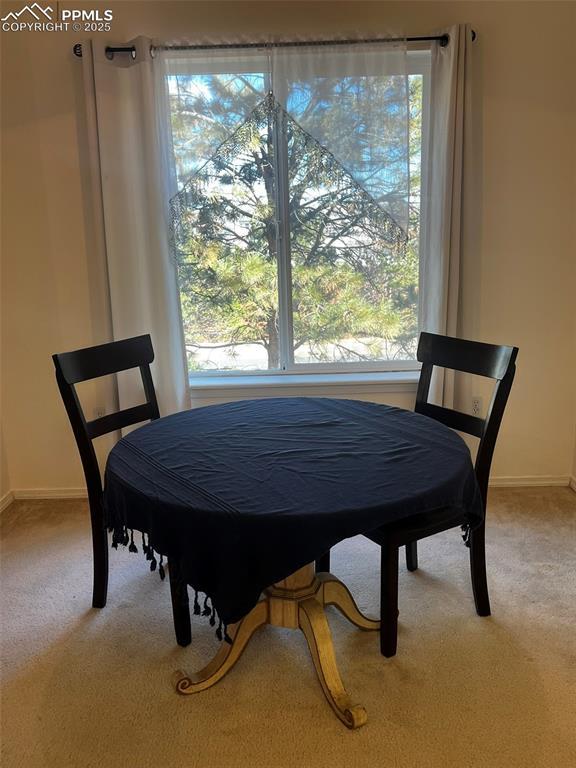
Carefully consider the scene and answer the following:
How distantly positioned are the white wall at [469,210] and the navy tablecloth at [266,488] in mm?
1285

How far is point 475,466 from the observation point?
1.94 metres

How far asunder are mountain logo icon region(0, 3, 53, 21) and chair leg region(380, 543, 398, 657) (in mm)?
2675

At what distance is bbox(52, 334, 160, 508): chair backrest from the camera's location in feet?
6.36

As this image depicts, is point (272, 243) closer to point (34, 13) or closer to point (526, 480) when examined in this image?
point (34, 13)

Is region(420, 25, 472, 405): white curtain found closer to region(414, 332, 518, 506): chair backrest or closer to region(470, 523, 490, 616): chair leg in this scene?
region(414, 332, 518, 506): chair backrest

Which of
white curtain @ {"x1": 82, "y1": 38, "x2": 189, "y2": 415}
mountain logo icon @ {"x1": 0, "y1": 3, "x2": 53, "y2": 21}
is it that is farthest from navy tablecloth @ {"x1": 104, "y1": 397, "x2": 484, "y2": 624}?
mountain logo icon @ {"x1": 0, "y1": 3, "x2": 53, "y2": 21}

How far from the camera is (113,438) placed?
295 cm

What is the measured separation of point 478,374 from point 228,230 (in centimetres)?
147

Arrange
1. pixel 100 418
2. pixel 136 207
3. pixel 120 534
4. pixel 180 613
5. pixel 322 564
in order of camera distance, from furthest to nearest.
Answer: pixel 136 207 < pixel 322 564 < pixel 100 418 < pixel 180 613 < pixel 120 534

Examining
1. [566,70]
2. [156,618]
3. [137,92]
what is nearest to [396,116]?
[566,70]

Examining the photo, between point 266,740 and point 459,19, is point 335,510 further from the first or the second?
point 459,19

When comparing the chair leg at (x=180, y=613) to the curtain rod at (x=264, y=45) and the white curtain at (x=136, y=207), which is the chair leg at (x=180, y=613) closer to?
the white curtain at (x=136, y=207)

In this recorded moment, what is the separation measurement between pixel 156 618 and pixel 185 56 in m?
2.38

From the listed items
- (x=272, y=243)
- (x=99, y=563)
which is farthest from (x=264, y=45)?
(x=99, y=563)
